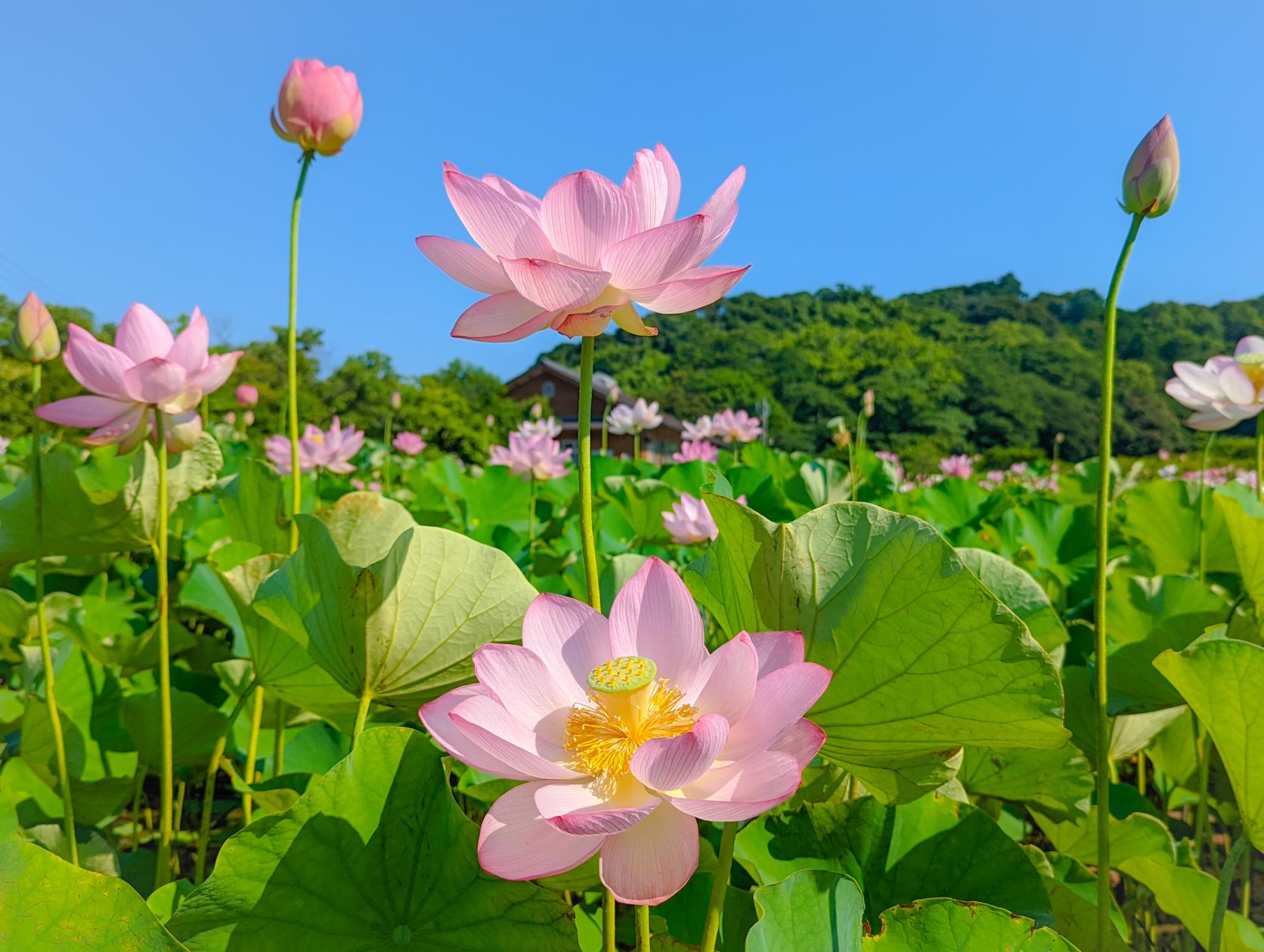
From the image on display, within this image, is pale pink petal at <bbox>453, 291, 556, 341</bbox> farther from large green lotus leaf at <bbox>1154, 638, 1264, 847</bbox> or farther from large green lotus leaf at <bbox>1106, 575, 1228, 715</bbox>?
large green lotus leaf at <bbox>1106, 575, 1228, 715</bbox>

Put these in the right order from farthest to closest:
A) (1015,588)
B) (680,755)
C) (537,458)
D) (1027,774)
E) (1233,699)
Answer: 1. (537,458)
2. (1027,774)
3. (1015,588)
4. (1233,699)
5. (680,755)

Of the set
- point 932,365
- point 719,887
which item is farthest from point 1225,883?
point 932,365

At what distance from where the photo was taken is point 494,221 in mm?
519

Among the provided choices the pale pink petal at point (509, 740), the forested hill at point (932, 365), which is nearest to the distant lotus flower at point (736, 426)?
the pale pink petal at point (509, 740)

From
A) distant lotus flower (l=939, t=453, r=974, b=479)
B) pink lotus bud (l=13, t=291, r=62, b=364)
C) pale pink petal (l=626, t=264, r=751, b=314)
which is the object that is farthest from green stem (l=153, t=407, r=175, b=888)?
distant lotus flower (l=939, t=453, r=974, b=479)

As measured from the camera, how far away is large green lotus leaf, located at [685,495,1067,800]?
520 millimetres

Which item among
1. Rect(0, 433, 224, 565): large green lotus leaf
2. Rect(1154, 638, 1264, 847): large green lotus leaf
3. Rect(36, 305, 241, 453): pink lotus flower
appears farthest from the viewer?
Rect(0, 433, 224, 565): large green lotus leaf

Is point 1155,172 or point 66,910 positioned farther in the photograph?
point 1155,172

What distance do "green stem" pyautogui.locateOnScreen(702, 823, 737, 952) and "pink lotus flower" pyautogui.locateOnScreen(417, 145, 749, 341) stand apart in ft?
1.01

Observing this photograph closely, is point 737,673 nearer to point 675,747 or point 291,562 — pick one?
point 675,747

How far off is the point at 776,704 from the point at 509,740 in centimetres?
14

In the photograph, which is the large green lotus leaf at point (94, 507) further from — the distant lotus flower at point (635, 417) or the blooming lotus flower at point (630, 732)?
the distant lotus flower at point (635, 417)

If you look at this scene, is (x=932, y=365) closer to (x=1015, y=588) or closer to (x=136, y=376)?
(x=1015, y=588)

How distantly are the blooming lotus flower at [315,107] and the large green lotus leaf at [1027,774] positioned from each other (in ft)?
3.25
